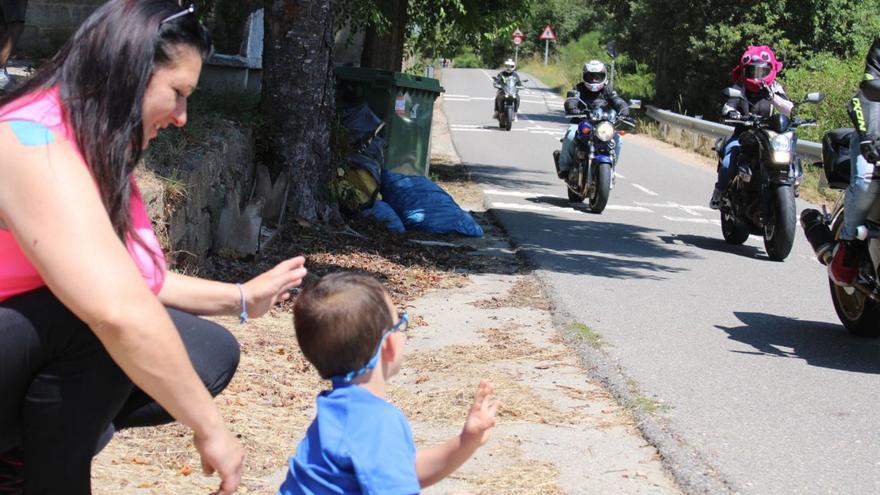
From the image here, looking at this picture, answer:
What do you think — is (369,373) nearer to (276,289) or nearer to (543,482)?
(276,289)

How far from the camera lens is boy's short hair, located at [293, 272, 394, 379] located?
2869 mm

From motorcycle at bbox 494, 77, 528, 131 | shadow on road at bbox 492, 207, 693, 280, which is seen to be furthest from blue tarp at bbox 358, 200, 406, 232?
motorcycle at bbox 494, 77, 528, 131

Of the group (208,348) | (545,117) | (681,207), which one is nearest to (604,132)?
(681,207)

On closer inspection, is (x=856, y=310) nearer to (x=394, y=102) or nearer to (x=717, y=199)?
(x=717, y=199)

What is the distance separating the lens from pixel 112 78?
9.34 feet

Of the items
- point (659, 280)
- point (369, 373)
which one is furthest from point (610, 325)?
point (369, 373)

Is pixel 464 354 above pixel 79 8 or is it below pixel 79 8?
below

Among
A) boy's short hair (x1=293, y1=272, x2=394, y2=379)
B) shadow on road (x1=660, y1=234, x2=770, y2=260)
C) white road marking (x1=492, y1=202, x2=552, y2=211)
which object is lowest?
white road marking (x1=492, y1=202, x2=552, y2=211)

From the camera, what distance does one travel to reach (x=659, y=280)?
9.62 metres

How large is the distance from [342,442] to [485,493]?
5.45ft

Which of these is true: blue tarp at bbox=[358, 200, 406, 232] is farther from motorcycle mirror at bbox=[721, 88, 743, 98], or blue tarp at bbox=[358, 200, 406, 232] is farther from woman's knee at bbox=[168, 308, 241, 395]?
woman's knee at bbox=[168, 308, 241, 395]

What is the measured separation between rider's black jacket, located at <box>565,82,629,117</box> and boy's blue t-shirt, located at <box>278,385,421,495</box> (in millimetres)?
11865

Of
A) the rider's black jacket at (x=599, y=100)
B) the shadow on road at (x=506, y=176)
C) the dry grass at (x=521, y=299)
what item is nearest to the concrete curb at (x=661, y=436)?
the dry grass at (x=521, y=299)

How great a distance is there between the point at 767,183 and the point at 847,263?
3.97m
